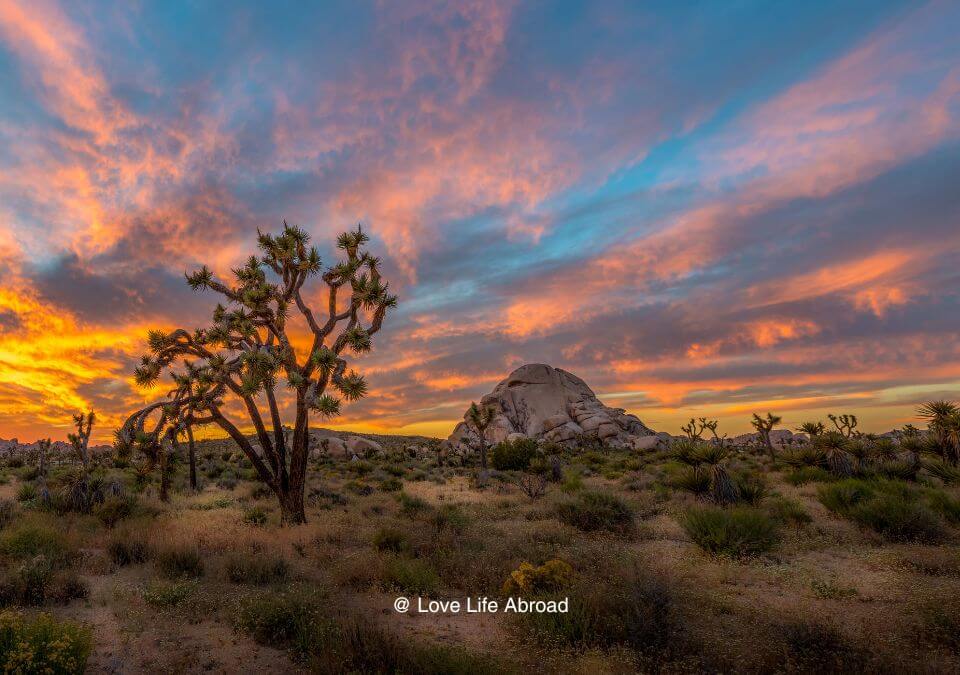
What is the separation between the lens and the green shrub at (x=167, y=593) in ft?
25.1

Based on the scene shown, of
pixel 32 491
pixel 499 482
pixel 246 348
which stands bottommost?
pixel 499 482

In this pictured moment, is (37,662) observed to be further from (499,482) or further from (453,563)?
(499,482)

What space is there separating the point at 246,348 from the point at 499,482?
15.1 m

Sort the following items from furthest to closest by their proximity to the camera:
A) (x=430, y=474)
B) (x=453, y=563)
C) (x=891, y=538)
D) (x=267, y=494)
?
(x=430, y=474) < (x=267, y=494) < (x=891, y=538) < (x=453, y=563)

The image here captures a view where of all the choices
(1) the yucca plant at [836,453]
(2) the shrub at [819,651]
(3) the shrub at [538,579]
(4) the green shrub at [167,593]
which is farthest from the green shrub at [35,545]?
(1) the yucca plant at [836,453]

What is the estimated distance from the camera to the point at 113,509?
13555mm

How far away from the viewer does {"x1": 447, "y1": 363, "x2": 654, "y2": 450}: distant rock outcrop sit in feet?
203

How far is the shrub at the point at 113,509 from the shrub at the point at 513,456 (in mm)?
24037

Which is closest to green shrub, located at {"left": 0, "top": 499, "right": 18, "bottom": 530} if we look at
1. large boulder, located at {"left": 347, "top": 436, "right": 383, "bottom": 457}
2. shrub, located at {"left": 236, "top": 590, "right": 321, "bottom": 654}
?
shrub, located at {"left": 236, "top": 590, "right": 321, "bottom": 654}

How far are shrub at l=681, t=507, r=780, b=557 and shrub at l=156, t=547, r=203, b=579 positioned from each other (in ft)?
34.4

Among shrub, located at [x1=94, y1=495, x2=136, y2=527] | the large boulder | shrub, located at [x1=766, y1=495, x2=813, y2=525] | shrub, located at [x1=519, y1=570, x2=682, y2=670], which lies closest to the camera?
shrub, located at [x1=519, y1=570, x2=682, y2=670]

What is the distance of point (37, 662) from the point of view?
5.04m

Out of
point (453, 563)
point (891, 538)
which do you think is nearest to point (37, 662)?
point (453, 563)

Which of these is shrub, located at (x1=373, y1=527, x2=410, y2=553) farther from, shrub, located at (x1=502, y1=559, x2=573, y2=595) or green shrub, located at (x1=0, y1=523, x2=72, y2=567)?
green shrub, located at (x1=0, y1=523, x2=72, y2=567)
